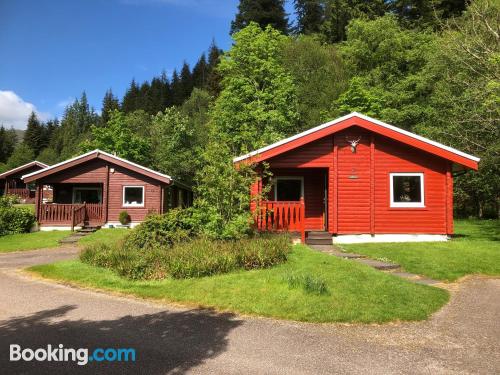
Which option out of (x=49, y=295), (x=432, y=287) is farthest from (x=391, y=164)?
(x=49, y=295)

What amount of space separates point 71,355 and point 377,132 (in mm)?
12961

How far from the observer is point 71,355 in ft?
16.8

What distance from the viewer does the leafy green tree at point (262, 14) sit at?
4719 centimetres

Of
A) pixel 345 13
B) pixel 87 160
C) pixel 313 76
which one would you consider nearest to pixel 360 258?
pixel 87 160

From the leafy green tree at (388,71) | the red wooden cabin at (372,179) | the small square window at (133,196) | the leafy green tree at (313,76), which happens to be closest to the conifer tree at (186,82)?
the leafy green tree at (313,76)

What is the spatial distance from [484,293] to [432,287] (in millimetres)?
1061

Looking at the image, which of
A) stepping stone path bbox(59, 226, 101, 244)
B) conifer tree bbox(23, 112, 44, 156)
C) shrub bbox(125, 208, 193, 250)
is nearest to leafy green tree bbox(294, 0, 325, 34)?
stepping stone path bbox(59, 226, 101, 244)

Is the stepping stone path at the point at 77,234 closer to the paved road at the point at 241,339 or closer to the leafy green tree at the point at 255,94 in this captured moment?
the leafy green tree at the point at 255,94

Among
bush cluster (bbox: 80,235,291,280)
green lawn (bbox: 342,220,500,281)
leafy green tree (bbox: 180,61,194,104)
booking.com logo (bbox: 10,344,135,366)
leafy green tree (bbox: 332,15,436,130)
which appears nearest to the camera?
booking.com logo (bbox: 10,344,135,366)

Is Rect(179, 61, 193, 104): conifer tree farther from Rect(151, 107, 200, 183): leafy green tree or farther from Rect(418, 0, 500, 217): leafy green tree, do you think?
Rect(418, 0, 500, 217): leafy green tree

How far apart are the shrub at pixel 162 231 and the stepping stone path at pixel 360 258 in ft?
14.6

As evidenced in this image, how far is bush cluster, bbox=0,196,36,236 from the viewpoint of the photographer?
21.8 m

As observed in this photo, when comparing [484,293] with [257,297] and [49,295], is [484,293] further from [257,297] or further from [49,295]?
[49,295]

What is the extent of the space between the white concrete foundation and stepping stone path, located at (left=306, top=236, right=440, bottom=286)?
0.65 metres
